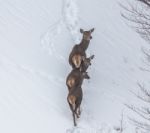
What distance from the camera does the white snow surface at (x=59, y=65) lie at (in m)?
15.8

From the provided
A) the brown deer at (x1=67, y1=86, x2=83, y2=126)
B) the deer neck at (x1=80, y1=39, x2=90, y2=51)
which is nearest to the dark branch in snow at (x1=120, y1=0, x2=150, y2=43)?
the deer neck at (x1=80, y1=39, x2=90, y2=51)

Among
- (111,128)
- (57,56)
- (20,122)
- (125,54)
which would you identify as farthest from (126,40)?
(20,122)

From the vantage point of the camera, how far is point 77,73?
1603 cm

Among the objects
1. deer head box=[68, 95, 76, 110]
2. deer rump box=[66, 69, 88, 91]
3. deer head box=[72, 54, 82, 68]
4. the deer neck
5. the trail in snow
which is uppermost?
the trail in snow

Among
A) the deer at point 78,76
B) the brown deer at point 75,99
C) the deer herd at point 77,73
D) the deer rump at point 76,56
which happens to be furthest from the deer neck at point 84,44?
the brown deer at point 75,99

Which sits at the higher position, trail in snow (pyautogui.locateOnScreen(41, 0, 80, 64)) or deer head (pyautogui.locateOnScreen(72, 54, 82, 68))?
trail in snow (pyautogui.locateOnScreen(41, 0, 80, 64))

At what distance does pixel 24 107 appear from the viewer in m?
15.7

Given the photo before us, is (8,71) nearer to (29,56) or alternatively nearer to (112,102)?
(29,56)

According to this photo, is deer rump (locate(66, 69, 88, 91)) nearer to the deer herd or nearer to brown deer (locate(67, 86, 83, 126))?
the deer herd

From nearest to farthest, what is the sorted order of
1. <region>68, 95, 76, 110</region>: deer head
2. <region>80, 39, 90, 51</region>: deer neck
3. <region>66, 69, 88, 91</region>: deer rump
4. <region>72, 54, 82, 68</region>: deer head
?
<region>68, 95, 76, 110</region>: deer head
<region>66, 69, 88, 91</region>: deer rump
<region>72, 54, 82, 68</region>: deer head
<region>80, 39, 90, 51</region>: deer neck

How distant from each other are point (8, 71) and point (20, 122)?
5.16 feet

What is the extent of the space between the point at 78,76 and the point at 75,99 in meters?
0.56

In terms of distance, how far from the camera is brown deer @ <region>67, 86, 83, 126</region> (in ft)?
51.5

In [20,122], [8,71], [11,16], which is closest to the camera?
[20,122]
